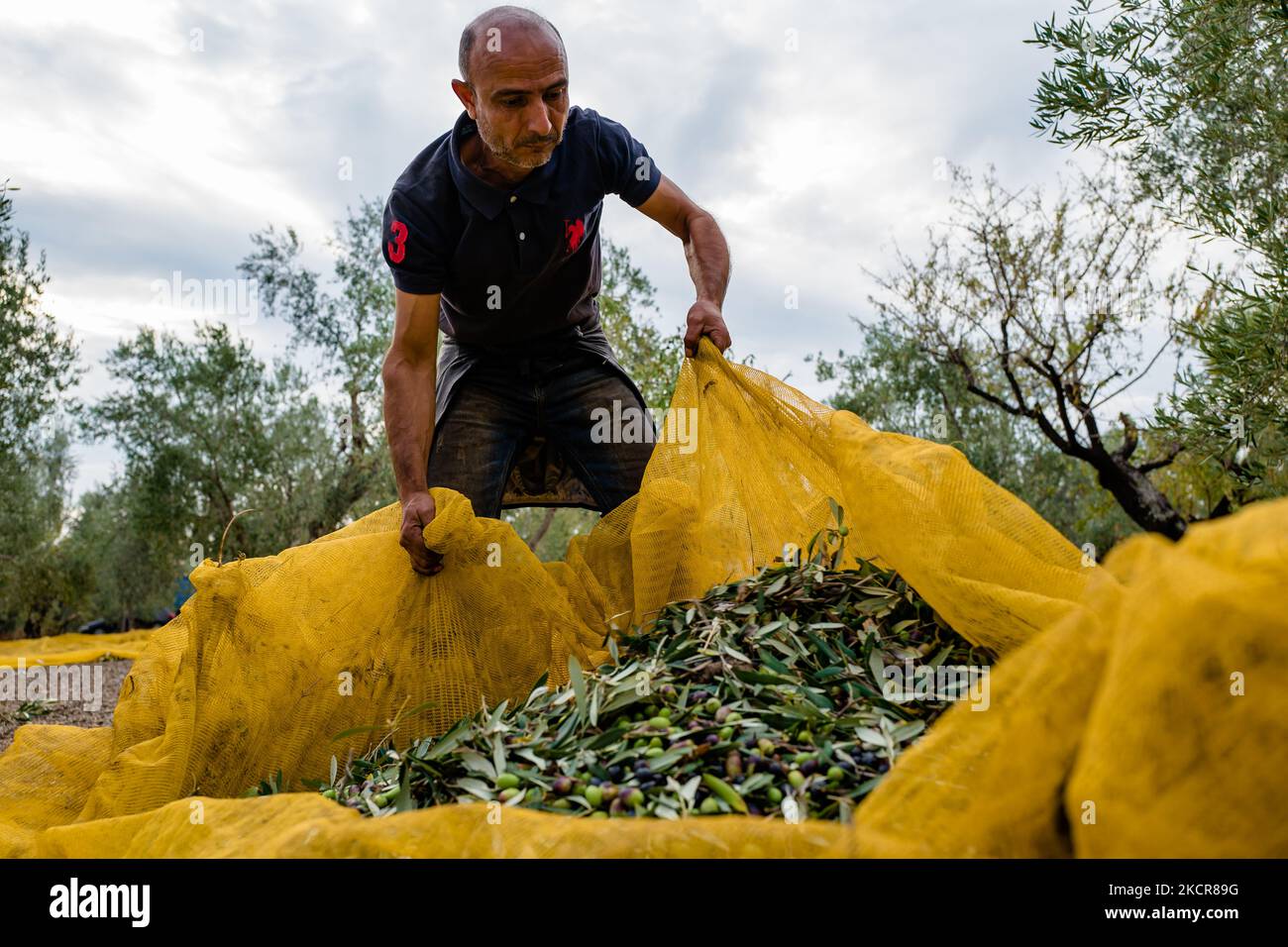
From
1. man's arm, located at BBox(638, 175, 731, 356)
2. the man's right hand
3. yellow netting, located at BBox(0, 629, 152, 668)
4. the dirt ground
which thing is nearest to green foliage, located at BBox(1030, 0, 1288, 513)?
man's arm, located at BBox(638, 175, 731, 356)

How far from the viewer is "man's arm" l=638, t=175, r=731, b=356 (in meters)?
3.48

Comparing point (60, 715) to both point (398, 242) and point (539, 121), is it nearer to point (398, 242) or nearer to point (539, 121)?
point (398, 242)

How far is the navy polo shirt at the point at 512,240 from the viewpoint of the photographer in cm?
367

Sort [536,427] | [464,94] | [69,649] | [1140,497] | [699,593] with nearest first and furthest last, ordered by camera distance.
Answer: [699,593]
[464,94]
[536,427]
[1140,497]
[69,649]

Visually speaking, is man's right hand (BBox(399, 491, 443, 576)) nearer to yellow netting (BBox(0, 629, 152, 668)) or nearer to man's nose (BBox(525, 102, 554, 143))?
man's nose (BBox(525, 102, 554, 143))

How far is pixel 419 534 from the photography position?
3102 mm

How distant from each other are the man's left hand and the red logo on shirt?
2.22 ft

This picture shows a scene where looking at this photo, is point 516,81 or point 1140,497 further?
point 1140,497

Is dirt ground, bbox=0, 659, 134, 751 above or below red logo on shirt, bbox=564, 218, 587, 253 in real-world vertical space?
below

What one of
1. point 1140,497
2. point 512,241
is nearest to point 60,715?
point 512,241

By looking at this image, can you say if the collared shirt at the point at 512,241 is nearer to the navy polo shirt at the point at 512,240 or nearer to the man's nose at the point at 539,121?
the navy polo shirt at the point at 512,240

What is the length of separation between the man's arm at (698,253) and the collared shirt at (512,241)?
0.28ft

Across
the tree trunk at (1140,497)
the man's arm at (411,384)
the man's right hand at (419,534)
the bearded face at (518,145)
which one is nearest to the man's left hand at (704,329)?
the bearded face at (518,145)

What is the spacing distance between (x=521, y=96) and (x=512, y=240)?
605 mm
